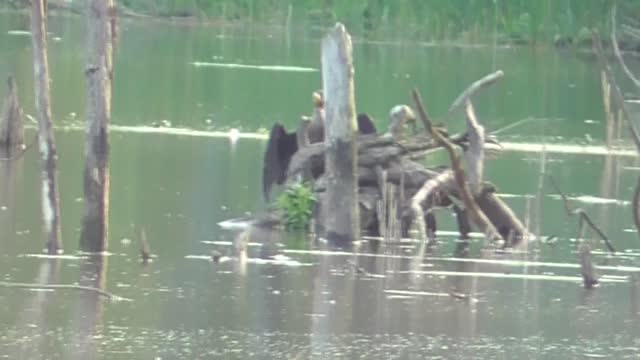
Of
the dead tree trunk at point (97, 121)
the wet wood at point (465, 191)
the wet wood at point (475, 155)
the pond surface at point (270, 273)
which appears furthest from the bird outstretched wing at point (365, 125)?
the dead tree trunk at point (97, 121)

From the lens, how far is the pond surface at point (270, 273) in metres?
Answer: 16.2

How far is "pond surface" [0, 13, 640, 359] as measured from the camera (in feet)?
53.1

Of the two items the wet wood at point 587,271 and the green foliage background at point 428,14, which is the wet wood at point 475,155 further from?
the green foliage background at point 428,14

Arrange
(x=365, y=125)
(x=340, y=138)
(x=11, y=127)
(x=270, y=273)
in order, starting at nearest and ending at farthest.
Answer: (x=270, y=273) < (x=340, y=138) < (x=365, y=125) < (x=11, y=127)

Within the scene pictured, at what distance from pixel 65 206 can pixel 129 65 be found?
3641cm

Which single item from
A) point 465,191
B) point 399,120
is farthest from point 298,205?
point 465,191

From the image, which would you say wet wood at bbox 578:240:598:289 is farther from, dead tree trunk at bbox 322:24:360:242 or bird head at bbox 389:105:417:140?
bird head at bbox 389:105:417:140

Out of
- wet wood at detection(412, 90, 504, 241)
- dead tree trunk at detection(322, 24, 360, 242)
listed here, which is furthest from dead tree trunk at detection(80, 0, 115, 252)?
wet wood at detection(412, 90, 504, 241)

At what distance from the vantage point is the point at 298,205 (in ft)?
77.7

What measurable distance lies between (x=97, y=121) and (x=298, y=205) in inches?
195

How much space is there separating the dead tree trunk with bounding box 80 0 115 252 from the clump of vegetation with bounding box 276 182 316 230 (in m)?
3.91

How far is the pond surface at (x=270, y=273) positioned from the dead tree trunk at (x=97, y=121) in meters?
0.38

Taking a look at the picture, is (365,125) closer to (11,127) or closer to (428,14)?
(11,127)

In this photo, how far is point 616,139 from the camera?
134 ft
